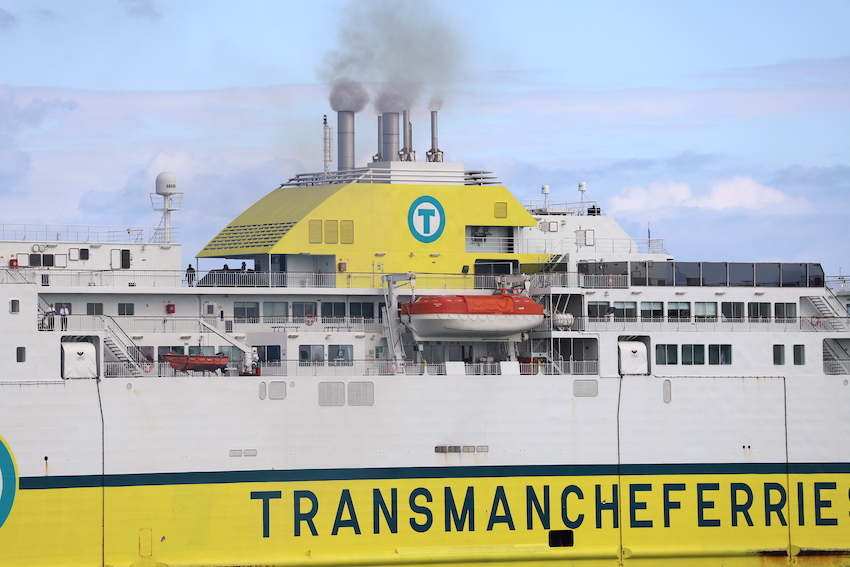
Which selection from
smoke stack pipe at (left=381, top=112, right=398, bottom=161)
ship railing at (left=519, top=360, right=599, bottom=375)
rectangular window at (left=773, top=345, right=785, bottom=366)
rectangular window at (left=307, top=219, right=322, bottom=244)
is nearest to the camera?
ship railing at (left=519, top=360, right=599, bottom=375)

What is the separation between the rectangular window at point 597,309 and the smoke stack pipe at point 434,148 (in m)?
7.15

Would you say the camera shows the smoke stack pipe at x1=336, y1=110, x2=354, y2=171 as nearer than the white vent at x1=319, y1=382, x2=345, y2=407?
No

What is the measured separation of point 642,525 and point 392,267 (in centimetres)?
1060

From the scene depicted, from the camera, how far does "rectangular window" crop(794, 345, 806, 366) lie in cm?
3400

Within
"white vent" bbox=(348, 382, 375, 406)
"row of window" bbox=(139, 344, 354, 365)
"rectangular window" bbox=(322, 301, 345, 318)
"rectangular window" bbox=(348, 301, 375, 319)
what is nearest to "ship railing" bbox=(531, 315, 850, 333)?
"rectangular window" bbox=(348, 301, 375, 319)

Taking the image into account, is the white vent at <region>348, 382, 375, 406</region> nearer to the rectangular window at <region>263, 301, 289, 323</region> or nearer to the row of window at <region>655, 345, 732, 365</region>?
the rectangular window at <region>263, 301, 289, 323</region>

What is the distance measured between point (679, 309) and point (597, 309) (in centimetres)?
261

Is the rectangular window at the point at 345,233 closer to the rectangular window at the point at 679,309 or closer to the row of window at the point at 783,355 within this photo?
the rectangular window at the point at 679,309

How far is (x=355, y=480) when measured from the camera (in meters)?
29.7

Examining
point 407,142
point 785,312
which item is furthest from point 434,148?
point 785,312

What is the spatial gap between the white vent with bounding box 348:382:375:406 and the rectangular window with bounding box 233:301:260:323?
14.7 ft

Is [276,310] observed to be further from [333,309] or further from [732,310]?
[732,310]

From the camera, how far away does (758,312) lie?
3500 centimetres

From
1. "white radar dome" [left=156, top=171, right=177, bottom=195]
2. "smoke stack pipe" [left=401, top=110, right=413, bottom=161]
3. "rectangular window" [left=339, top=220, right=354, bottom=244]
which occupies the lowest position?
"rectangular window" [left=339, top=220, right=354, bottom=244]
